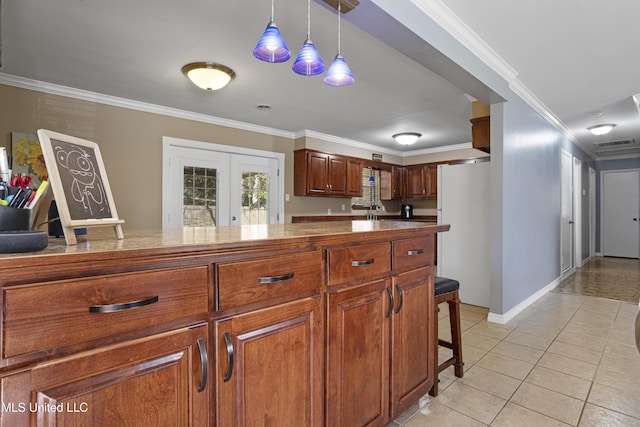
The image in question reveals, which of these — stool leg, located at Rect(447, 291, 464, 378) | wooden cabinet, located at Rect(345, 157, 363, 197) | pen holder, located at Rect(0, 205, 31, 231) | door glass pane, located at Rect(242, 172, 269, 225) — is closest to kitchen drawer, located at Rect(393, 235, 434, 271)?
stool leg, located at Rect(447, 291, 464, 378)

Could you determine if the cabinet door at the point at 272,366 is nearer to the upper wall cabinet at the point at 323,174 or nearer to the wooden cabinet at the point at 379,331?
the wooden cabinet at the point at 379,331

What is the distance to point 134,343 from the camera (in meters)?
0.79

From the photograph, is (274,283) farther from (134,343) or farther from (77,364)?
(77,364)

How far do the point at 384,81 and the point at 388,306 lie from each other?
8.27 ft

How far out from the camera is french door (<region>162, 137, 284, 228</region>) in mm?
4328

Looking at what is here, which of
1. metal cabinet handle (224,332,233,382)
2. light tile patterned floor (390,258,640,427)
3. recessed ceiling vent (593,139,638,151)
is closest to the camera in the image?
metal cabinet handle (224,332,233,382)

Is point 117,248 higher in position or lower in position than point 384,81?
lower

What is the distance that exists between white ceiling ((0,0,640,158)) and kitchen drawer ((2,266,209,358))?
164 centimetres

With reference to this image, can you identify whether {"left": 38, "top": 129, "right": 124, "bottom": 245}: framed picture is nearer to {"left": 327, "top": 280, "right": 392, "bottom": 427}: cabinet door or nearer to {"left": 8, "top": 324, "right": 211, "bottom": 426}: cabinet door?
{"left": 8, "top": 324, "right": 211, "bottom": 426}: cabinet door

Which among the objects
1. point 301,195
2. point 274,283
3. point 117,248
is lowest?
point 274,283

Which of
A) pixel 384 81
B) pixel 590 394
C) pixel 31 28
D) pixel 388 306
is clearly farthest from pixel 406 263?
pixel 31 28

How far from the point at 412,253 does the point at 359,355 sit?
0.58 meters

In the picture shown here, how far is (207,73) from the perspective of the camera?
2936 mm

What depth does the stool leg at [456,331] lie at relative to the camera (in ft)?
6.98
